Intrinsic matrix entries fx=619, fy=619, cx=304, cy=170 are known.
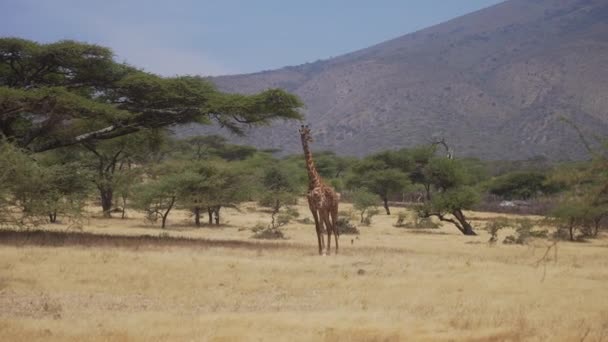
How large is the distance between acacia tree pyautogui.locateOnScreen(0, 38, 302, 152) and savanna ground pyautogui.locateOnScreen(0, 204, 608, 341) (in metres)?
4.39

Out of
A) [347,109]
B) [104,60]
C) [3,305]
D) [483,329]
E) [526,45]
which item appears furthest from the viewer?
[526,45]

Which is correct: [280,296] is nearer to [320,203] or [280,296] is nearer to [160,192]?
[320,203]

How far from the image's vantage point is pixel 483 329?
336 inches

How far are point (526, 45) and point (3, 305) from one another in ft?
589

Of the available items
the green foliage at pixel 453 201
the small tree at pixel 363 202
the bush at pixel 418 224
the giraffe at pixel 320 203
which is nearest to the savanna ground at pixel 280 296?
the giraffe at pixel 320 203

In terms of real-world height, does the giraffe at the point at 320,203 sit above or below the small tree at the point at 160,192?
below

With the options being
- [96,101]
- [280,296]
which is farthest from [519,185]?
[280,296]

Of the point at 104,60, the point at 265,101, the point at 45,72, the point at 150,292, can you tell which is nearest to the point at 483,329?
the point at 150,292

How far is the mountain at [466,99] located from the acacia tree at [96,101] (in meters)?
63.5

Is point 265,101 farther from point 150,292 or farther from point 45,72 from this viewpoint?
point 150,292

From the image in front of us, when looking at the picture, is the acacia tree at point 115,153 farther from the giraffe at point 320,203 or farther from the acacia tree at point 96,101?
the giraffe at point 320,203

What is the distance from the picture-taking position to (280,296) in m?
11.5

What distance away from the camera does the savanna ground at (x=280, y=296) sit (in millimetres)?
8180

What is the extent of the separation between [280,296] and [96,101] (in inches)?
494
